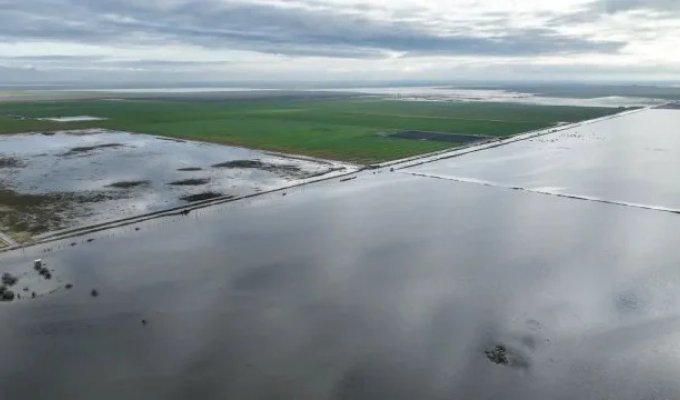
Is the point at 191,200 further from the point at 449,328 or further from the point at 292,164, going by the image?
the point at 449,328

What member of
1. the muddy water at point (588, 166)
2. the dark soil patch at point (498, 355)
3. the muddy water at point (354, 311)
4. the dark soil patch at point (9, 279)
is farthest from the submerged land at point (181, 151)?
the dark soil patch at point (498, 355)

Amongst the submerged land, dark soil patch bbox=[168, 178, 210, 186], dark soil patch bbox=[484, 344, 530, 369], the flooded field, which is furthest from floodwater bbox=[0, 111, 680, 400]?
dark soil patch bbox=[168, 178, 210, 186]

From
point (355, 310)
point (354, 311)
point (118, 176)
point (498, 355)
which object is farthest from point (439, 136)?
point (498, 355)

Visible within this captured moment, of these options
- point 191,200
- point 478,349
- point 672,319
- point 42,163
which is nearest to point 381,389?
point 478,349

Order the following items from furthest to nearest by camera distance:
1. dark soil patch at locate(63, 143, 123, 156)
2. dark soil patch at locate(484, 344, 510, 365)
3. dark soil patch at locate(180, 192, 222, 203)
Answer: dark soil patch at locate(63, 143, 123, 156)
dark soil patch at locate(180, 192, 222, 203)
dark soil patch at locate(484, 344, 510, 365)

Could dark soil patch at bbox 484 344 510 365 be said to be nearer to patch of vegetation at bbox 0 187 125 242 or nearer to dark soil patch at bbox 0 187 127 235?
patch of vegetation at bbox 0 187 125 242

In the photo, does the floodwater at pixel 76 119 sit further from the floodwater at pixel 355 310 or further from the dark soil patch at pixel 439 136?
the floodwater at pixel 355 310
